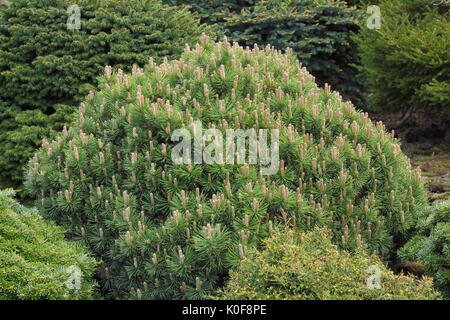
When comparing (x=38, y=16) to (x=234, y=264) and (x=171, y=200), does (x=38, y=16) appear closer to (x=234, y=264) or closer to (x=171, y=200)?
(x=171, y=200)

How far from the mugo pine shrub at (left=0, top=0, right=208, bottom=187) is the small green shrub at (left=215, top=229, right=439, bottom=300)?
387 cm

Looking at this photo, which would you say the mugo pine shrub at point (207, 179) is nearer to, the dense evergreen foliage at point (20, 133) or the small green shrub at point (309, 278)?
the small green shrub at point (309, 278)

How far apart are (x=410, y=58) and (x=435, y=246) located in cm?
408

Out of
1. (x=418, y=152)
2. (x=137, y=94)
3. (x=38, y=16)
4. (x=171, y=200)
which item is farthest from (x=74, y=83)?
(x=418, y=152)

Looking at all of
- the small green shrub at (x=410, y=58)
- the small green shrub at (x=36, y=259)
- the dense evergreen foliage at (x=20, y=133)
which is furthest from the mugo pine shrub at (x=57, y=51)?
the small green shrub at (x=410, y=58)

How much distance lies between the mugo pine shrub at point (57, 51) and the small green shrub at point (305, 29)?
228cm

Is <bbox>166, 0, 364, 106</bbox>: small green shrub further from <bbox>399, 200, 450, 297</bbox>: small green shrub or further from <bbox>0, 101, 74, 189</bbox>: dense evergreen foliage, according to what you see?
<bbox>399, 200, 450, 297</bbox>: small green shrub

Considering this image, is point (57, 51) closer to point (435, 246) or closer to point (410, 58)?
point (410, 58)

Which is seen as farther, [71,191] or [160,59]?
[160,59]

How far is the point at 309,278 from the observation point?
11.9ft

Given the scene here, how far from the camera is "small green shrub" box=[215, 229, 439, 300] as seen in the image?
11.9 feet

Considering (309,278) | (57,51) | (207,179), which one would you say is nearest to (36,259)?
(207,179)
